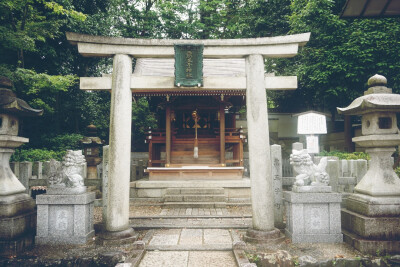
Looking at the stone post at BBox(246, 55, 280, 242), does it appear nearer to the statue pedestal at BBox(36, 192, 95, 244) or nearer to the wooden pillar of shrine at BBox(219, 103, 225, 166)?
the statue pedestal at BBox(36, 192, 95, 244)

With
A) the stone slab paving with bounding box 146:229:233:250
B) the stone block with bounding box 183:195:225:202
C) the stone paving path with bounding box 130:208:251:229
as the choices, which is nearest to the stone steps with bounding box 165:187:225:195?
the stone block with bounding box 183:195:225:202

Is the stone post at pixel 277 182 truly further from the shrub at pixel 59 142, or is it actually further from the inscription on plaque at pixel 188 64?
the shrub at pixel 59 142

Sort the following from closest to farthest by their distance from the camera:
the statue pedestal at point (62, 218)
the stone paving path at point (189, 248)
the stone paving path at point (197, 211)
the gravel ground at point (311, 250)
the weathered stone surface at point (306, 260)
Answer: the weathered stone surface at point (306, 260), the stone paving path at point (189, 248), the gravel ground at point (311, 250), the statue pedestal at point (62, 218), the stone paving path at point (197, 211)

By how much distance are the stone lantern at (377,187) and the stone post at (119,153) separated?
454 cm

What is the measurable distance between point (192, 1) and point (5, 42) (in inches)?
543

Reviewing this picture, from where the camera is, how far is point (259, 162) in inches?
207

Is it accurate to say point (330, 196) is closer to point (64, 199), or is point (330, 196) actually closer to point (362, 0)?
point (362, 0)

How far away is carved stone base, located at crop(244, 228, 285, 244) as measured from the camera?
5.01 meters

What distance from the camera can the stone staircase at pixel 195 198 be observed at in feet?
29.4

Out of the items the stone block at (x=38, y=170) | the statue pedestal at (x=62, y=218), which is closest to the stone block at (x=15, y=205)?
the statue pedestal at (x=62, y=218)

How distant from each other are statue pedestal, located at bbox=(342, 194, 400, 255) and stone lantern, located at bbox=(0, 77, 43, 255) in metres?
6.47

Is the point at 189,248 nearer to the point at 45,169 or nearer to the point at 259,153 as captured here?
the point at 259,153

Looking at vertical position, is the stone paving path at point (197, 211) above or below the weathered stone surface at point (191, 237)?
below

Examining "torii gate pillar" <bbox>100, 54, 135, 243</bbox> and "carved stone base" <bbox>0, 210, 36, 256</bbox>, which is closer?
"carved stone base" <bbox>0, 210, 36, 256</bbox>
